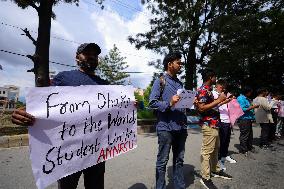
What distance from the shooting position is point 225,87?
5621mm

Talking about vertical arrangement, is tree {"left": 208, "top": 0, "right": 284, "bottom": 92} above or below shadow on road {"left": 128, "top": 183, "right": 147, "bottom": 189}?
above

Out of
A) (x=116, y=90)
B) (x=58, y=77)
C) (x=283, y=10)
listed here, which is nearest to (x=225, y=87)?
(x=116, y=90)

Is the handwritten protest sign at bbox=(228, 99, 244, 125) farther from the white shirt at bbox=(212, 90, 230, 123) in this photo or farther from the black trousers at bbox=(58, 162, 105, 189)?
the black trousers at bbox=(58, 162, 105, 189)

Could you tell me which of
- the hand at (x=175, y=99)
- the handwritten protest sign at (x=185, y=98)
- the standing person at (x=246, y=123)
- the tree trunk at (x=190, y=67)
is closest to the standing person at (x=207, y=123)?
the handwritten protest sign at (x=185, y=98)

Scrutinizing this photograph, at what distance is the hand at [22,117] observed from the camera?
2.25 metres

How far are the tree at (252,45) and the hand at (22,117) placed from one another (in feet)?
53.5

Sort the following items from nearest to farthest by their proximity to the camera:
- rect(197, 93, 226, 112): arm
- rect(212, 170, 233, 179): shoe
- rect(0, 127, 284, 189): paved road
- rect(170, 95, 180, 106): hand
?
rect(170, 95, 180, 106): hand
rect(197, 93, 226, 112): arm
rect(0, 127, 284, 189): paved road
rect(212, 170, 233, 179): shoe

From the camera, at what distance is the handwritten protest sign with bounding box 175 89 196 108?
147 inches

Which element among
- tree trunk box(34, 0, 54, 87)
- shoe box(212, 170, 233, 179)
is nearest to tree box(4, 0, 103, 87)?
tree trunk box(34, 0, 54, 87)

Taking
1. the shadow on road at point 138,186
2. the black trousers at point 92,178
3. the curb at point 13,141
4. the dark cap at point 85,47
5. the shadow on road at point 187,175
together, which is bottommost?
the shadow on road at point 187,175

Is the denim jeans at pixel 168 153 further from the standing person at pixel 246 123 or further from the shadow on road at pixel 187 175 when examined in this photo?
the standing person at pixel 246 123

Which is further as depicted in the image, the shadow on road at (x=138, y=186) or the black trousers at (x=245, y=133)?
the black trousers at (x=245, y=133)

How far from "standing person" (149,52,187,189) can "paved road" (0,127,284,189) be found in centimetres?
95

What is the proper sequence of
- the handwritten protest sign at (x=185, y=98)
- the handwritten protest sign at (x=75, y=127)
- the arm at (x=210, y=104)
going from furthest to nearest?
the arm at (x=210, y=104), the handwritten protest sign at (x=185, y=98), the handwritten protest sign at (x=75, y=127)
